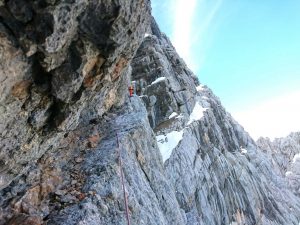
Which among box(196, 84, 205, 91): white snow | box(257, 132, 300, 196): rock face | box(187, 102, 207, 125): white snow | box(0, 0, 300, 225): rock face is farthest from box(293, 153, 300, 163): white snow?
box(0, 0, 300, 225): rock face

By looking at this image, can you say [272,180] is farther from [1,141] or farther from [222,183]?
[1,141]

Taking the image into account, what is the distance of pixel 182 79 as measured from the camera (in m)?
47.9

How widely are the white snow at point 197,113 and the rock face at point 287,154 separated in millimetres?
45572

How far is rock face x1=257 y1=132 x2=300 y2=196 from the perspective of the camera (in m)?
86.9

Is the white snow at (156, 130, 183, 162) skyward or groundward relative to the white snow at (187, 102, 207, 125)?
groundward

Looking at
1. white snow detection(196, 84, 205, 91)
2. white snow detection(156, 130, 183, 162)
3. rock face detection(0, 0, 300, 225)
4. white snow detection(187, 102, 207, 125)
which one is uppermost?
white snow detection(196, 84, 205, 91)

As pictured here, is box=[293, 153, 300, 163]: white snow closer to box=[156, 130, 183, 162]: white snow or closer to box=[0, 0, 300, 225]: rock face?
box=[156, 130, 183, 162]: white snow

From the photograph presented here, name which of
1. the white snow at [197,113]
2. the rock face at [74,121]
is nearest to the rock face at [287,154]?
the white snow at [197,113]

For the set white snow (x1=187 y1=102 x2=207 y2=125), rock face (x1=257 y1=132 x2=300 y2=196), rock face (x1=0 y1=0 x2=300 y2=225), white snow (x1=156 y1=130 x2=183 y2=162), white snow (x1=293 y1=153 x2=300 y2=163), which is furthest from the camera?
white snow (x1=293 y1=153 x2=300 y2=163)

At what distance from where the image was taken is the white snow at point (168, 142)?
32781mm

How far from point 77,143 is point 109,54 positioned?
686cm

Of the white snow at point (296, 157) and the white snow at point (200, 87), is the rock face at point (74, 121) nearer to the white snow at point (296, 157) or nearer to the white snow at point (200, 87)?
the white snow at point (200, 87)

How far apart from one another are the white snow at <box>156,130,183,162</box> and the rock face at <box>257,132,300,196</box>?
5653cm

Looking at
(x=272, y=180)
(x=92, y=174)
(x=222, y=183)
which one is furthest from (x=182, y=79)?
(x=92, y=174)
